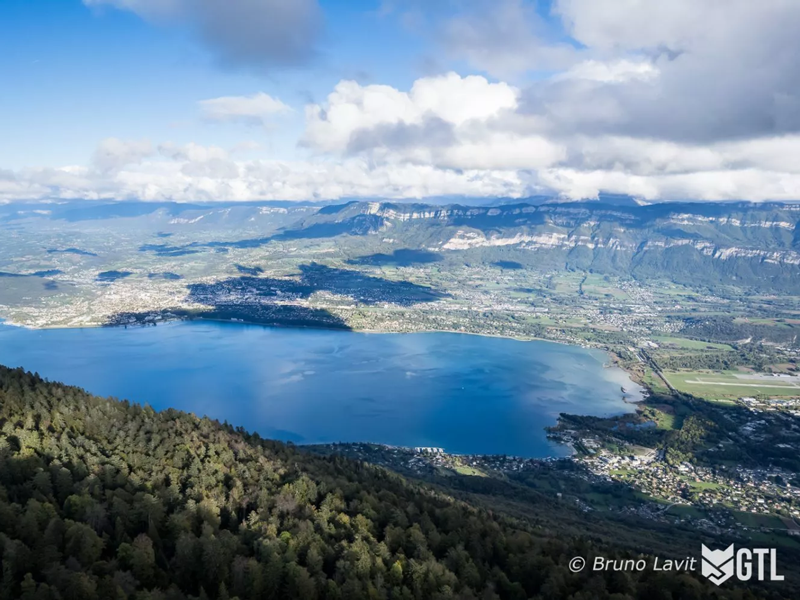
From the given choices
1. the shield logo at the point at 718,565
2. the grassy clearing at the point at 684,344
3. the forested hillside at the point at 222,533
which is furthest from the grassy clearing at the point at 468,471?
the grassy clearing at the point at 684,344

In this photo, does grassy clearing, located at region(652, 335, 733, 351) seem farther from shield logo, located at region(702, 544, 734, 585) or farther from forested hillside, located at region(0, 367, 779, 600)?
forested hillside, located at region(0, 367, 779, 600)

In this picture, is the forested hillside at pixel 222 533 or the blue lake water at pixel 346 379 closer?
the forested hillside at pixel 222 533

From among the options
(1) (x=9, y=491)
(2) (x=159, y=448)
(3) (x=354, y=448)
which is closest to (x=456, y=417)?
(3) (x=354, y=448)

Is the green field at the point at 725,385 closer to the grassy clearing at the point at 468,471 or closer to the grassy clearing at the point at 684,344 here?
the grassy clearing at the point at 684,344

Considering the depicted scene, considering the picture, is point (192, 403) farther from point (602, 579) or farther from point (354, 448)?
point (602, 579)

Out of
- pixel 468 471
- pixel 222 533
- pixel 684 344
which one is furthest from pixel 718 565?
pixel 684 344
